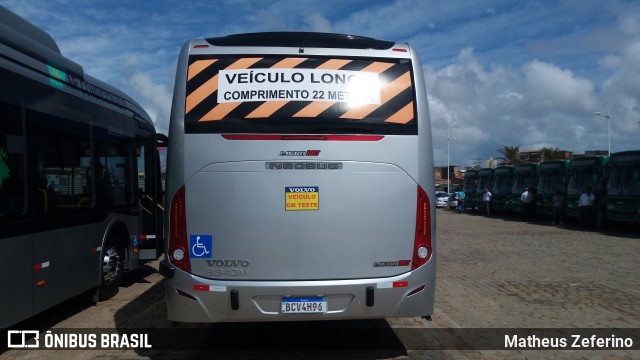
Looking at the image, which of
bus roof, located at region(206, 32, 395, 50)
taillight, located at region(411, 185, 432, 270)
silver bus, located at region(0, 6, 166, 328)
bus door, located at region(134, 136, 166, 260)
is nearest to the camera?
taillight, located at region(411, 185, 432, 270)

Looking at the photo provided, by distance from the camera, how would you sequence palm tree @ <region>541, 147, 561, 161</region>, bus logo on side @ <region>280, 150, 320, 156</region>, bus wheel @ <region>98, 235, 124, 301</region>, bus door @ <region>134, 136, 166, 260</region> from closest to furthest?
1. bus logo on side @ <region>280, 150, 320, 156</region>
2. bus wheel @ <region>98, 235, 124, 301</region>
3. bus door @ <region>134, 136, 166, 260</region>
4. palm tree @ <region>541, 147, 561, 161</region>

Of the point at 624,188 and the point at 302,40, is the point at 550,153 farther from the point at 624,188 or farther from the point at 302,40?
the point at 302,40

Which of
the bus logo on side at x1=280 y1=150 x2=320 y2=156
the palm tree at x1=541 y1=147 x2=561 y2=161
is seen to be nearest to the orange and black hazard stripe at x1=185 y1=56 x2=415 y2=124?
the bus logo on side at x1=280 y1=150 x2=320 y2=156

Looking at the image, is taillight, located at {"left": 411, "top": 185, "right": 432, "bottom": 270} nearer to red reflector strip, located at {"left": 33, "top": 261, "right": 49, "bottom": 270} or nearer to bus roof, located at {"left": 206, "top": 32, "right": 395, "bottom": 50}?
bus roof, located at {"left": 206, "top": 32, "right": 395, "bottom": 50}

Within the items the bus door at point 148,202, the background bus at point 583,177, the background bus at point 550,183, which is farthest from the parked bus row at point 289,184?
the background bus at point 550,183

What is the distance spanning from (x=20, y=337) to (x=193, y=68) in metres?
4.02

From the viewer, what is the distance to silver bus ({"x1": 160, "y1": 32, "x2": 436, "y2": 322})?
5.32 metres

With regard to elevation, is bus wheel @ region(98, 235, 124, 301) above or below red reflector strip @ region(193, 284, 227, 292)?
below

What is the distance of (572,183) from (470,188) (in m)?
17.7

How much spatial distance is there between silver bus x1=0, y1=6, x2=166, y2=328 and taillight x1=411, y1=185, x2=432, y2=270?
3.98 m

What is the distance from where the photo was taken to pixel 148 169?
11.2 m

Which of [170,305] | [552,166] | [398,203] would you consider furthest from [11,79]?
[552,166]

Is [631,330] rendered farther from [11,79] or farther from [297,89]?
[11,79]

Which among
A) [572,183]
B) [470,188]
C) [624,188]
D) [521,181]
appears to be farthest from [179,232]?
[470,188]
